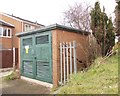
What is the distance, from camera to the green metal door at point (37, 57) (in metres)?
9.52

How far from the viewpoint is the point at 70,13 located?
81.6 ft

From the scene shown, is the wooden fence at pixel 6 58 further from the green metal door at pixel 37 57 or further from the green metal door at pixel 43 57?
the green metal door at pixel 43 57

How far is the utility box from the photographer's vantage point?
9.07 metres

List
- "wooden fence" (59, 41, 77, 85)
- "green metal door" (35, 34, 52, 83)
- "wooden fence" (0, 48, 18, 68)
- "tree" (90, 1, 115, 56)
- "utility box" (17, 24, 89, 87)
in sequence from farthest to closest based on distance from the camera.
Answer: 1. "wooden fence" (0, 48, 18, 68)
2. "tree" (90, 1, 115, 56)
3. "green metal door" (35, 34, 52, 83)
4. "utility box" (17, 24, 89, 87)
5. "wooden fence" (59, 41, 77, 85)

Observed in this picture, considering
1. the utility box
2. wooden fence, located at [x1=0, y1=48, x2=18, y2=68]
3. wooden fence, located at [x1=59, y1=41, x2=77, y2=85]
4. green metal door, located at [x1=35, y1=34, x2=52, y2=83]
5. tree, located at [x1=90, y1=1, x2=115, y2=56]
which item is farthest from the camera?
wooden fence, located at [x1=0, y1=48, x2=18, y2=68]

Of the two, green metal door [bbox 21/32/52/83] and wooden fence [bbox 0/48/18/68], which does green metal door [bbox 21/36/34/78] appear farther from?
wooden fence [bbox 0/48/18/68]

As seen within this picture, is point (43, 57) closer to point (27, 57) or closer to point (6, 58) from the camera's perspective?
point (27, 57)

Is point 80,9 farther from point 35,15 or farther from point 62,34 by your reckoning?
point 62,34

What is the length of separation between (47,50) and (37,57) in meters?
1.11

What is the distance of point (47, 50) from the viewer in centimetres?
959

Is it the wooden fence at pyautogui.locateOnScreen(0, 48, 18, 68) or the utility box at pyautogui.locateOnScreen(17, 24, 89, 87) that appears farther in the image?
the wooden fence at pyautogui.locateOnScreen(0, 48, 18, 68)

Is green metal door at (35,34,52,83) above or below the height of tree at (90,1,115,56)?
below

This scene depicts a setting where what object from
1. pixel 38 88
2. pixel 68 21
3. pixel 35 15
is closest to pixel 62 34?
pixel 38 88

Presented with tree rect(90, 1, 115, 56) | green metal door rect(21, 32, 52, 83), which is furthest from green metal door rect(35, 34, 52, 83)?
tree rect(90, 1, 115, 56)
